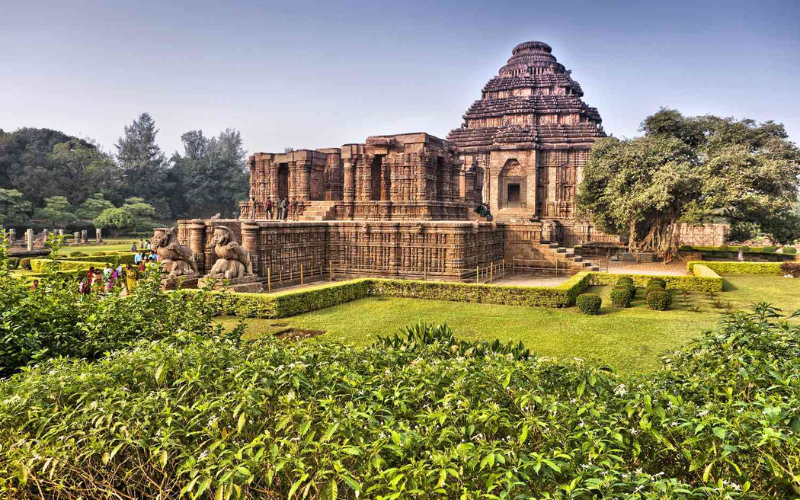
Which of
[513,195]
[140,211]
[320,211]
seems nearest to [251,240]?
[320,211]

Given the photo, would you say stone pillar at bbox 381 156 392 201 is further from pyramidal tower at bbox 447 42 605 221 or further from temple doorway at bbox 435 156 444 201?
pyramidal tower at bbox 447 42 605 221

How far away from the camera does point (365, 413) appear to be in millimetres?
3105

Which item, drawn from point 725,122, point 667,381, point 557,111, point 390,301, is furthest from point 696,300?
point 557,111

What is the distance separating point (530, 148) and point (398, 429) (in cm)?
3305

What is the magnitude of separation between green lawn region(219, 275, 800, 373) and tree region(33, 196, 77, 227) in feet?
137

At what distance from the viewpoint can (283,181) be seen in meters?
28.6

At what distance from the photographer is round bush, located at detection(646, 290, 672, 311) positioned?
A: 43.8 feet

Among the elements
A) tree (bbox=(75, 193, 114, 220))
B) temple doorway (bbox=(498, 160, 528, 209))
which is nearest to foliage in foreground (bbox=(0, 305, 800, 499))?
temple doorway (bbox=(498, 160, 528, 209))

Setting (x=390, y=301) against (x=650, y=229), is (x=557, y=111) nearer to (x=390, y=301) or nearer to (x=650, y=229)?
(x=650, y=229)

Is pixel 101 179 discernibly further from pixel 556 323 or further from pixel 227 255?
pixel 556 323

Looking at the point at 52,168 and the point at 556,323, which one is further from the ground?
the point at 52,168

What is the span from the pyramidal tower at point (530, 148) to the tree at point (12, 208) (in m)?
36.3

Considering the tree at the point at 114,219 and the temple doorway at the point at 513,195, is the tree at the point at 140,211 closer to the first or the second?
the tree at the point at 114,219

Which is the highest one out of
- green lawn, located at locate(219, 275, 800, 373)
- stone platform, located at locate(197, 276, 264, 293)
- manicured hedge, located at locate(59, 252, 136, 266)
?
manicured hedge, located at locate(59, 252, 136, 266)
